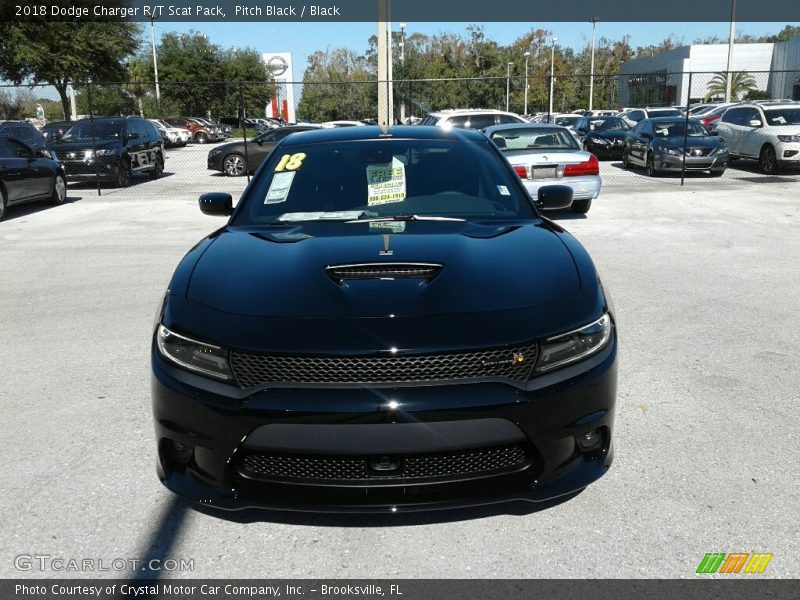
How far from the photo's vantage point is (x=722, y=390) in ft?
14.1

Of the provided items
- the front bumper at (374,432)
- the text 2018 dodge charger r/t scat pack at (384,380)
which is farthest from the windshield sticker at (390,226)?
the front bumper at (374,432)

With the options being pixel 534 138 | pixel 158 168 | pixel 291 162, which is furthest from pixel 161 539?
pixel 158 168

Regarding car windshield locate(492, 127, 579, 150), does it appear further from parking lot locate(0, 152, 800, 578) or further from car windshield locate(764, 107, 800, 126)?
car windshield locate(764, 107, 800, 126)

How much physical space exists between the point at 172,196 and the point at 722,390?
1432 centimetres

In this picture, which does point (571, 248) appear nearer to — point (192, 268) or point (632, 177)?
point (192, 268)

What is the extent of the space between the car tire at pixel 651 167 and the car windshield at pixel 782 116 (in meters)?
3.11

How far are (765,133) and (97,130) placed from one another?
16996mm

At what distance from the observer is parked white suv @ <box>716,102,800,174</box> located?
17641 millimetres

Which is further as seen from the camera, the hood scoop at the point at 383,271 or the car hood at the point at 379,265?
the hood scoop at the point at 383,271

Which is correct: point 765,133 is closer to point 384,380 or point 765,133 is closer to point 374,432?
point 384,380

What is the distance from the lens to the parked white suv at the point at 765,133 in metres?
17.6

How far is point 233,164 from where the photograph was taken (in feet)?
68.5

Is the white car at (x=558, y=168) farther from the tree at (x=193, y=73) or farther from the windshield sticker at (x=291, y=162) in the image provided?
the tree at (x=193, y=73)
